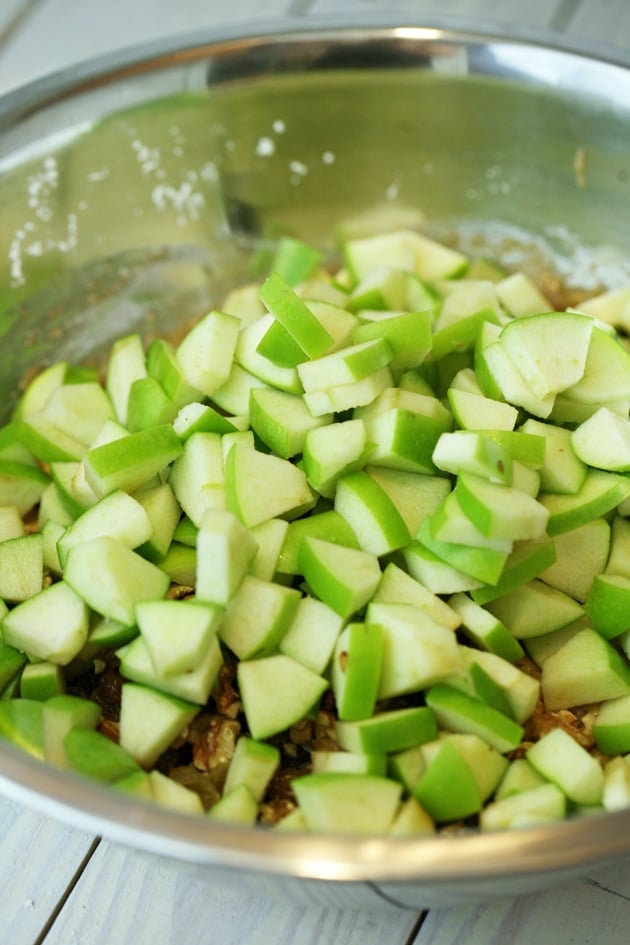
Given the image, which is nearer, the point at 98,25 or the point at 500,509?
the point at 500,509

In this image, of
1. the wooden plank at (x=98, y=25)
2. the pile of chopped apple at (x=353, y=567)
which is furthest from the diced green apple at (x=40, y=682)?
the wooden plank at (x=98, y=25)

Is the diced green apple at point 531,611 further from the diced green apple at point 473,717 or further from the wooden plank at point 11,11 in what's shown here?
the wooden plank at point 11,11

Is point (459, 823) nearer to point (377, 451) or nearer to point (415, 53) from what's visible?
point (377, 451)

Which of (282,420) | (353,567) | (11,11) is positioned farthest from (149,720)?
(11,11)

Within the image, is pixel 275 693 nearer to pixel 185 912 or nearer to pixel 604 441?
pixel 185 912

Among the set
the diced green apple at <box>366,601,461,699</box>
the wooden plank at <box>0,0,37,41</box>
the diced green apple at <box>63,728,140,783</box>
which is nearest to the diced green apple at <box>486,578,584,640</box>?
the diced green apple at <box>366,601,461,699</box>

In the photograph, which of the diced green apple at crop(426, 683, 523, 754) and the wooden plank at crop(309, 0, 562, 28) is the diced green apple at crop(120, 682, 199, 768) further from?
the wooden plank at crop(309, 0, 562, 28)
